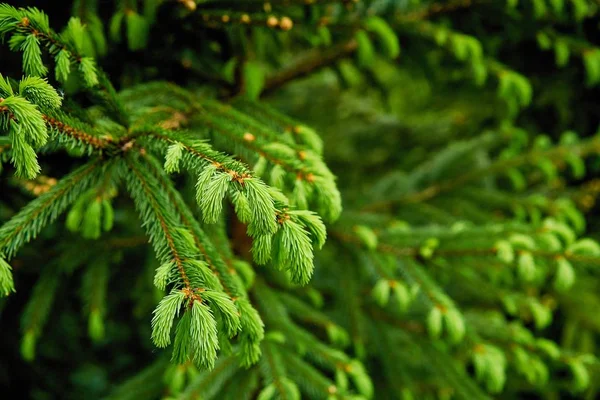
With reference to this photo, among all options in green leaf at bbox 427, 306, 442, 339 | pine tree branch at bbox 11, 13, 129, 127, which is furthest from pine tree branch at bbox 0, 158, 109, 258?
green leaf at bbox 427, 306, 442, 339

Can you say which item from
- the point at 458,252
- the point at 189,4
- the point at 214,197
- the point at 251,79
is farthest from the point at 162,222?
the point at 458,252

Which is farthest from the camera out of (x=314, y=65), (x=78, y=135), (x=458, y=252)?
A: (x=314, y=65)

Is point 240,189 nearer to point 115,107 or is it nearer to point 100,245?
point 115,107

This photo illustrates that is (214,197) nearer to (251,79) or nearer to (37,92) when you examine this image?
(37,92)

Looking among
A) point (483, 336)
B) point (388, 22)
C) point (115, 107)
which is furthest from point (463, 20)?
point (115, 107)

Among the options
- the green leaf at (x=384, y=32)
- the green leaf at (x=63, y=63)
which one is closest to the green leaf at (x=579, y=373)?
the green leaf at (x=384, y=32)

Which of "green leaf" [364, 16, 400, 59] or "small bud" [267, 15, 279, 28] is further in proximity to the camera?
"green leaf" [364, 16, 400, 59]

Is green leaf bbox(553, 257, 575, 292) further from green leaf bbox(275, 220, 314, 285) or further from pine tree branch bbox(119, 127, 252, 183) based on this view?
pine tree branch bbox(119, 127, 252, 183)

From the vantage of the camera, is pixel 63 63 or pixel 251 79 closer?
pixel 63 63

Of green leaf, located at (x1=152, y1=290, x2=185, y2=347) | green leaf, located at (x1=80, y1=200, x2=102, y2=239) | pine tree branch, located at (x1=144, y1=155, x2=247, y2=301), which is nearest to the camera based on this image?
green leaf, located at (x1=152, y1=290, x2=185, y2=347)
